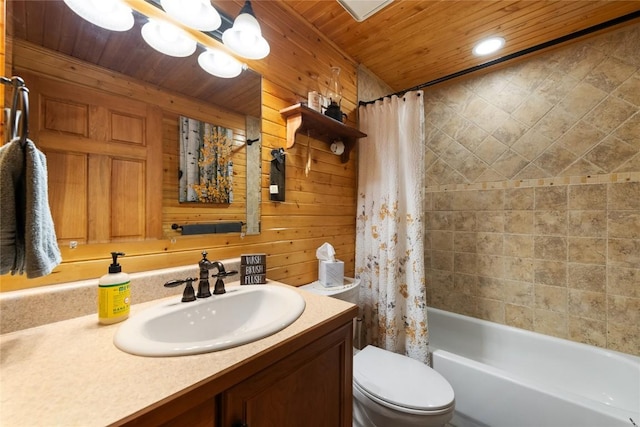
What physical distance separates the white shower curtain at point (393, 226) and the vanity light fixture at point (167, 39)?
118 centimetres

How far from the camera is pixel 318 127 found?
1567 millimetres

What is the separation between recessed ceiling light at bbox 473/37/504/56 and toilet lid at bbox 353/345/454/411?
2.06 m

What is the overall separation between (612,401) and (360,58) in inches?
103

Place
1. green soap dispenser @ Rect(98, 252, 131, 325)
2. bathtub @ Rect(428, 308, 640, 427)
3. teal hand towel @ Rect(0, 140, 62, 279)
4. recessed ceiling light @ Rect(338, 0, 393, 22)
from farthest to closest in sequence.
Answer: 1. recessed ceiling light @ Rect(338, 0, 393, 22)
2. bathtub @ Rect(428, 308, 640, 427)
3. green soap dispenser @ Rect(98, 252, 131, 325)
4. teal hand towel @ Rect(0, 140, 62, 279)

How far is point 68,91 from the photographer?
74 cm

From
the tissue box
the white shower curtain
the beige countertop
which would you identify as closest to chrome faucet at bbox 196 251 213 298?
the beige countertop

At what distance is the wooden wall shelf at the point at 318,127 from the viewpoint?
134 cm

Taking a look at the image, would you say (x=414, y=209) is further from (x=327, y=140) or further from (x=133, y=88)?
(x=133, y=88)

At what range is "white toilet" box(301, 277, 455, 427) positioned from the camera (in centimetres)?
102

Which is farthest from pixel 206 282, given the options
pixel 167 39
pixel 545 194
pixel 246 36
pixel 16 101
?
pixel 545 194

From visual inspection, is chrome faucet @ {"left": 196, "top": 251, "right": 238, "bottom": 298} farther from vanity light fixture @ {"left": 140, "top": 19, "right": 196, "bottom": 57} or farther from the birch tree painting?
vanity light fixture @ {"left": 140, "top": 19, "right": 196, "bottom": 57}

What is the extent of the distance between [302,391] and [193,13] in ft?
4.29

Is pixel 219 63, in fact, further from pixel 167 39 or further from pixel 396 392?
pixel 396 392

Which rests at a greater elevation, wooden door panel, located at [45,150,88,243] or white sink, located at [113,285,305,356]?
wooden door panel, located at [45,150,88,243]
